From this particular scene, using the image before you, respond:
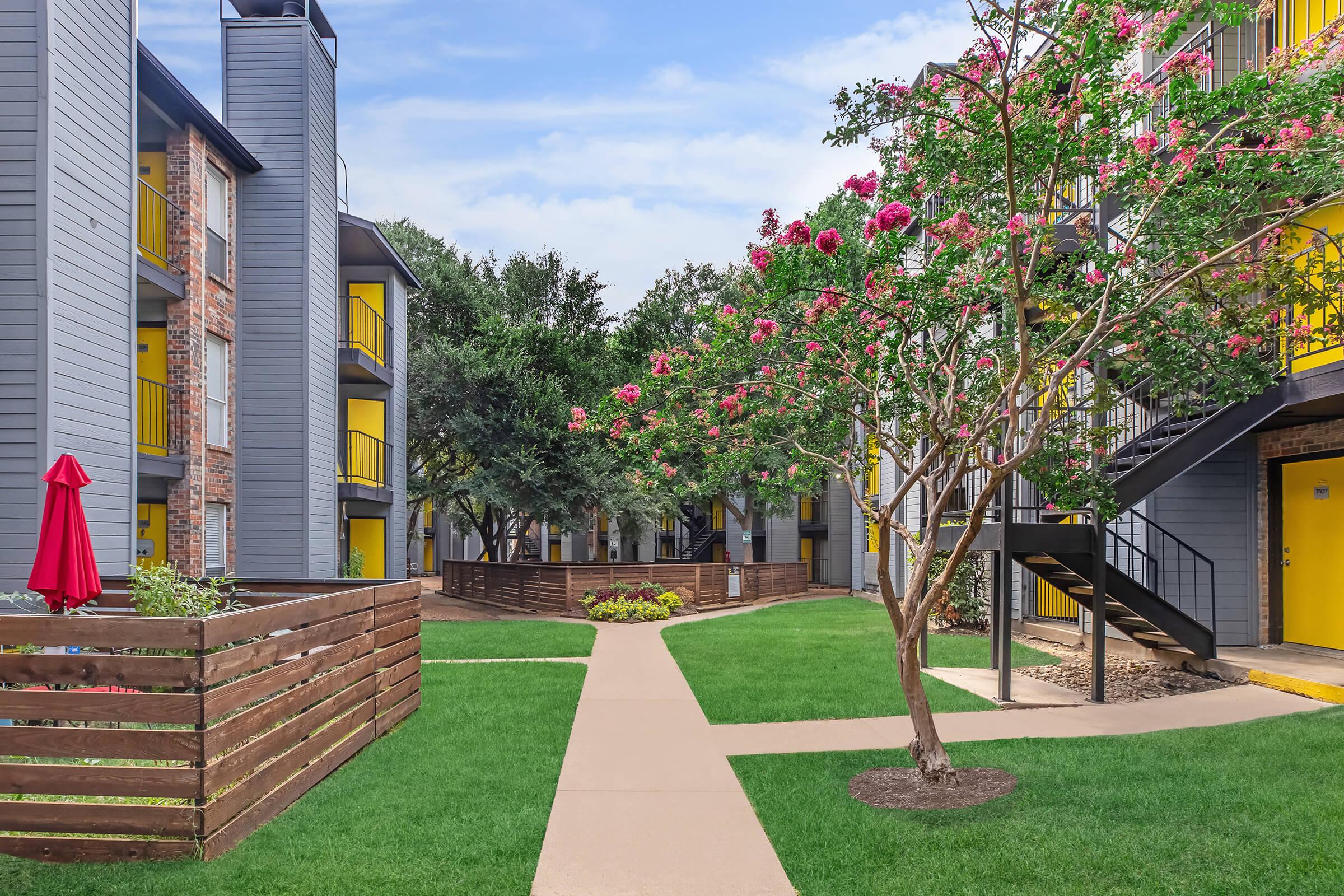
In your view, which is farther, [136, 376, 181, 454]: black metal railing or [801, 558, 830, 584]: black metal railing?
[801, 558, 830, 584]: black metal railing

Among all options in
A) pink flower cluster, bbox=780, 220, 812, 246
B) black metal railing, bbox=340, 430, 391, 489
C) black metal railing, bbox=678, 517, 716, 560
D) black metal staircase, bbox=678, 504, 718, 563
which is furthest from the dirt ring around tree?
black metal railing, bbox=678, 517, 716, 560

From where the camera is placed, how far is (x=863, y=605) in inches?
941

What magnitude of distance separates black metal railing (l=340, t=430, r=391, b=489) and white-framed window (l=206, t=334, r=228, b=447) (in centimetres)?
414

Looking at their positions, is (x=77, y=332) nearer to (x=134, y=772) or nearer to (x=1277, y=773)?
(x=134, y=772)

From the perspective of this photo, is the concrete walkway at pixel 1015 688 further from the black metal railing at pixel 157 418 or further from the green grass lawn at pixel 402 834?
the black metal railing at pixel 157 418

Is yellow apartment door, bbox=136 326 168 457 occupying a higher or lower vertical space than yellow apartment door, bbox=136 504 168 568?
higher

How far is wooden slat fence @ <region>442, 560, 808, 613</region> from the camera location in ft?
74.0

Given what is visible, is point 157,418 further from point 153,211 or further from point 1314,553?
point 1314,553

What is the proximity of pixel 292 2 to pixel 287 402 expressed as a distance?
24.2ft

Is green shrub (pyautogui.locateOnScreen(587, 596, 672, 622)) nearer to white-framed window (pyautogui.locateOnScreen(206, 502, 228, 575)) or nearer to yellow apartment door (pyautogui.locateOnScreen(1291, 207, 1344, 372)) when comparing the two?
white-framed window (pyautogui.locateOnScreen(206, 502, 228, 575))

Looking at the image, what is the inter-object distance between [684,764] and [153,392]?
10.5 meters

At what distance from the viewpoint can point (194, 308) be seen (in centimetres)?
1401

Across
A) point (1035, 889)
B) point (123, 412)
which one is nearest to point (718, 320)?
point (1035, 889)

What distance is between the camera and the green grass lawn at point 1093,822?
4.63m
